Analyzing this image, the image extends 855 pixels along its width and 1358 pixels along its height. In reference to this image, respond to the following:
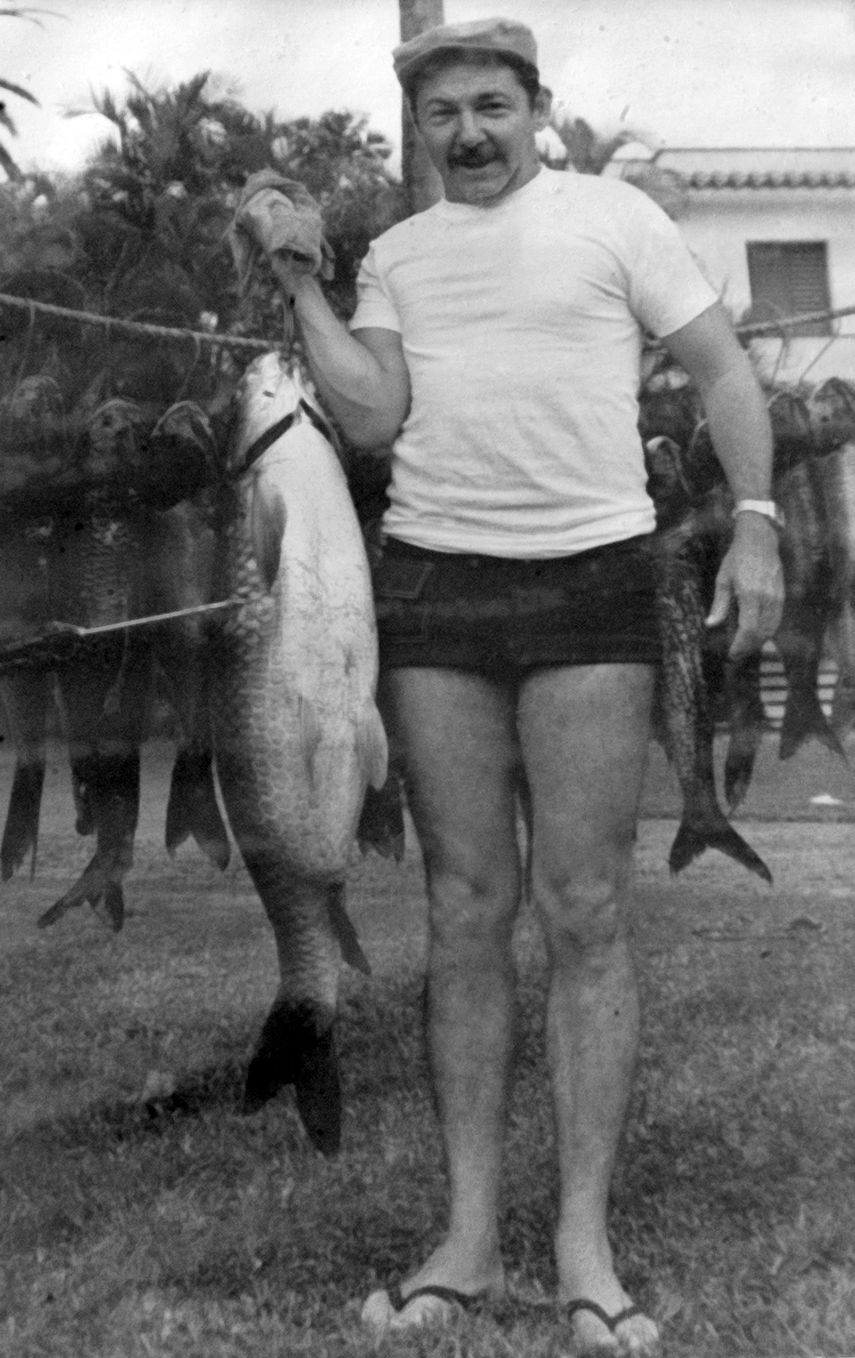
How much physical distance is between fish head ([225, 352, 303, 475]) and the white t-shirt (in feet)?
1.04

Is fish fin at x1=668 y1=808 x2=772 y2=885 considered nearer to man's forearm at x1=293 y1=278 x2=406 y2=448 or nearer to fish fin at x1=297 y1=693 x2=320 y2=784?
fish fin at x1=297 y1=693 x2=320 y2=784

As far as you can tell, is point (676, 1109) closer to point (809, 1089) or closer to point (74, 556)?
point (809, 1089)

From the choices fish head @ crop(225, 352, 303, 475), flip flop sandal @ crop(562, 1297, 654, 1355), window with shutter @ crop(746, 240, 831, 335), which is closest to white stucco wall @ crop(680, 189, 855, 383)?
window with shutter @ crop(746, 240, 831, 335)

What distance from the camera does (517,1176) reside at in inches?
129

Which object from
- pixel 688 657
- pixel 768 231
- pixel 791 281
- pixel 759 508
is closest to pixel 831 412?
pixel 791 281

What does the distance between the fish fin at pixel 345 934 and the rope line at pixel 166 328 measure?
1.05 meters

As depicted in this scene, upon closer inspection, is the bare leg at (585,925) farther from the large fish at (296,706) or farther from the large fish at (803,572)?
the large fish at (803,572)

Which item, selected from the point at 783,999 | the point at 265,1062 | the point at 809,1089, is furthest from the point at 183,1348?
the point at 783,999

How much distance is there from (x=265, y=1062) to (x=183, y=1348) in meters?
0.51

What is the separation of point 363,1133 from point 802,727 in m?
1.34

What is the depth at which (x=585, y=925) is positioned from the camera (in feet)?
8.64

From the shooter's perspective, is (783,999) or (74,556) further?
(783,999)

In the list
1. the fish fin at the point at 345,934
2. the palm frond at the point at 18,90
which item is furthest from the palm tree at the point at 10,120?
the fish fin at the point at 345,934

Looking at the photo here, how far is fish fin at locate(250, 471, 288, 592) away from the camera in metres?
2.88
